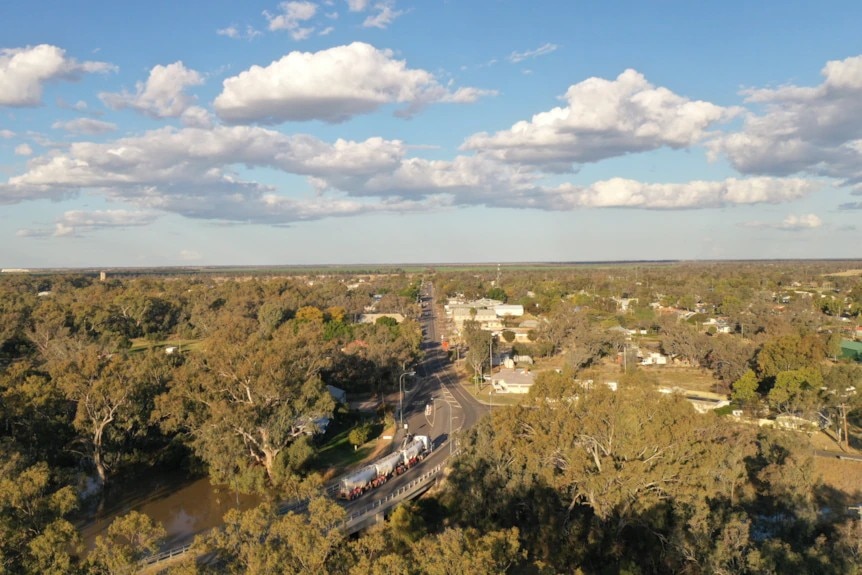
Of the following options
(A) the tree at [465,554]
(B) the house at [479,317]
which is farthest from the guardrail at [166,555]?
(B) the house at [479,317]

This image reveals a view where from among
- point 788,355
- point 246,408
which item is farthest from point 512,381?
point 246,408

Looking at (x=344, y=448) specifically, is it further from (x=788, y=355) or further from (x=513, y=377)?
(x=788, y=355)

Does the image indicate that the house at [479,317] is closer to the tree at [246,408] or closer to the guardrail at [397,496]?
the tree at [246,408]

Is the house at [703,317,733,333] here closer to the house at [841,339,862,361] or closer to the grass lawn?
the house at [841,339,862,361]

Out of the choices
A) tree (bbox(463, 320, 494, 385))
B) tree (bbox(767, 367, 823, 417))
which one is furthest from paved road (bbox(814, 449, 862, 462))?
tree (bbox(463, 320, 494, 385))

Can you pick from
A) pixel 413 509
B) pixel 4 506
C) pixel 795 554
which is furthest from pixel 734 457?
pixel 4 506

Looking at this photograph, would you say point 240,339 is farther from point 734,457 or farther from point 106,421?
point 734,457
